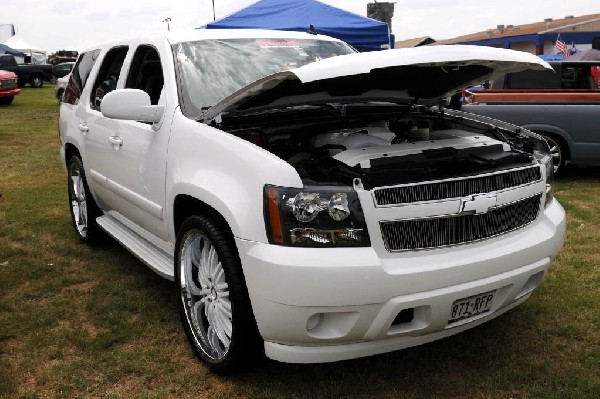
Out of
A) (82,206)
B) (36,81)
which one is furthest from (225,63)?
(36,81)

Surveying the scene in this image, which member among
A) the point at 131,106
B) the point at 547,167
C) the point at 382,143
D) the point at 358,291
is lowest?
the point at 358,291

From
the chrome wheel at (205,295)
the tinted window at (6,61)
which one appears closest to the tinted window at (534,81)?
the chrome wheel at (205,295)

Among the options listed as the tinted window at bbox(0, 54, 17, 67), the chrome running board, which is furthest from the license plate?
the tinted window at bbox(0, 54, 17, 67)

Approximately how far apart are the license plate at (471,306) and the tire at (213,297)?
91cm

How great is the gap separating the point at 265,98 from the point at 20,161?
815 centimetres

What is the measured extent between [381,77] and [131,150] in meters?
1.64

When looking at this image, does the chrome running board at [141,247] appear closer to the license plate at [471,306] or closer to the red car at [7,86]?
the license plate at [471,306]

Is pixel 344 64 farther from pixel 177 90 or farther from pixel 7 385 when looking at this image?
pixel 7 385

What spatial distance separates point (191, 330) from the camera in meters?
3.34

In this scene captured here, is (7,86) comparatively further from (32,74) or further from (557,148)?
(557,148)

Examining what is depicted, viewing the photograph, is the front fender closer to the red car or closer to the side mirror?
the side mirror

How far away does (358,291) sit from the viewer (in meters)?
2.50

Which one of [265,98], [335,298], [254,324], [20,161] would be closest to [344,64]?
[265,98]

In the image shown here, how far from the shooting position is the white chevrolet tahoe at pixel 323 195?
8.44 ft
